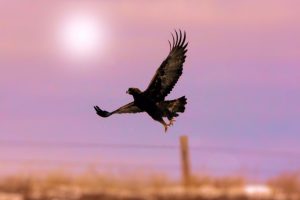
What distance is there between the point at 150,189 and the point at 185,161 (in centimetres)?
148

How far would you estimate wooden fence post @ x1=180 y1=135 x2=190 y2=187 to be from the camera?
810 inches

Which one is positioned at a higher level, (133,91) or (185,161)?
(133,91)

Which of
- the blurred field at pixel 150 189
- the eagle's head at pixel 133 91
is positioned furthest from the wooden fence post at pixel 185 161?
the eagle's head at pixel 133 91

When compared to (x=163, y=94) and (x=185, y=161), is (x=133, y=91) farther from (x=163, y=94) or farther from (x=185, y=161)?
(x=185, y=161)

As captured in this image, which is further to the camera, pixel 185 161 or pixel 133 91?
pixel 185 161

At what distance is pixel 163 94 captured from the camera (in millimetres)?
18859

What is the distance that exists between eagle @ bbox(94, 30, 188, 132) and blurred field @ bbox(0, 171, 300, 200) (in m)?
2.03

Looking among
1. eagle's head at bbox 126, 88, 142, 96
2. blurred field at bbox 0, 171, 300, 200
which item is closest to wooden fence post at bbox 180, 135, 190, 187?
blurred field at bbox 0, 171, 300, 200

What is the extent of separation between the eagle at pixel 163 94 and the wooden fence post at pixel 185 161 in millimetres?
1999

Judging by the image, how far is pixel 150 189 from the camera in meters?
19.9

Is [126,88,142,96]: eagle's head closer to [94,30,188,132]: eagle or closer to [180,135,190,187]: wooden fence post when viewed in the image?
[94,30,188,132]: eagle

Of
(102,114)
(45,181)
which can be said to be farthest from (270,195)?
(45,181)

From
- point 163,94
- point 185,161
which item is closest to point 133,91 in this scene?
point 163,94

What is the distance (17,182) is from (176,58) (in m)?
5.73
